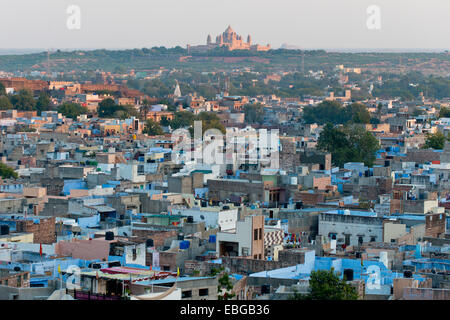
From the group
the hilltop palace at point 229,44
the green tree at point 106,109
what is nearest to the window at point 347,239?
the green tree at point 106,109

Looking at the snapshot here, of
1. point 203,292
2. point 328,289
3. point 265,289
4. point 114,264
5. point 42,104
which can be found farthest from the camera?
point 42,104

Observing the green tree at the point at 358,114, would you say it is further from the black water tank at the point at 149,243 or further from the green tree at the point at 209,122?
the black water tank at the point at 149,243

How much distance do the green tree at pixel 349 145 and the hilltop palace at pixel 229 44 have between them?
5495 inches

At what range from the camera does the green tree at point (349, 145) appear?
38969 mm

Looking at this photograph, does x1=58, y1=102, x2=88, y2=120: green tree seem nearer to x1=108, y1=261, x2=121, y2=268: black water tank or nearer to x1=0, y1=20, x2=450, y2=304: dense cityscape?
x1=0, y1=20, x2=450, y2=304: dense cityscape

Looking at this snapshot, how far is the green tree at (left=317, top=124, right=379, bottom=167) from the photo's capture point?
38969 millimetres

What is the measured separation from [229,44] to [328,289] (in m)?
172

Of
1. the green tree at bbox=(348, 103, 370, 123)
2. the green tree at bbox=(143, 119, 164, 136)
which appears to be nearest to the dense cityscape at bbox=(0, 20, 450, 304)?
the green tree at bbox=(143, 119, 164, 136)

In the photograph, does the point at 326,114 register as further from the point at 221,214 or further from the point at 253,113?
the point at 221,214

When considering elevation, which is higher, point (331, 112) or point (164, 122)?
point (164, 122)

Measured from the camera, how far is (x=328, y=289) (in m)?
13.3

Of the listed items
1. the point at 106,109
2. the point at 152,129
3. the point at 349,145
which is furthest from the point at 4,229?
the point at 106,109
